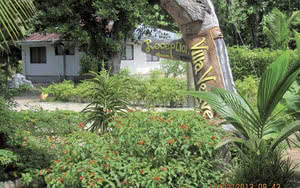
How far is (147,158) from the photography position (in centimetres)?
425

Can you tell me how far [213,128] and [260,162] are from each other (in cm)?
80

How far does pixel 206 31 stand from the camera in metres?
6.64

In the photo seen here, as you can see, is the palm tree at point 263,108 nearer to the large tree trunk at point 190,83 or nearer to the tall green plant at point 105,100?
the tall green plant at point 105,100

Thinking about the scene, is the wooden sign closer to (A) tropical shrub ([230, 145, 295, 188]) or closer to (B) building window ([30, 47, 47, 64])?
(A) tropical shrub ([230, 145, 295, 188])

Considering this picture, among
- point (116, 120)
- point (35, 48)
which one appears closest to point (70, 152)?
point (116, 120)

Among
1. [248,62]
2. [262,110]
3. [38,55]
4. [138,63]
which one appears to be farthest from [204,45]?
[38,55]

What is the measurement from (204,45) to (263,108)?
2.73 meters

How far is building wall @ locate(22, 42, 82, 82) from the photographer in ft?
84.1

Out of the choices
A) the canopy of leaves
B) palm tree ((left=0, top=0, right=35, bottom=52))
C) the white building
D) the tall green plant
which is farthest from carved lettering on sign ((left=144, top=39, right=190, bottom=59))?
the white building

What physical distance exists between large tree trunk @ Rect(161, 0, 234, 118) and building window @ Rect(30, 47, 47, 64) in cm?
2185

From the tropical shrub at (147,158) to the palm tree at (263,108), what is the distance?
33 cm

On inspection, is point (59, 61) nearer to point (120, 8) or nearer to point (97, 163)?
point (120, 8)

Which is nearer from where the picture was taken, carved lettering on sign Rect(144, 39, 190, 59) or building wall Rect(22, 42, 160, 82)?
carved lettering on sign Rect(144, 39, 190, 59)

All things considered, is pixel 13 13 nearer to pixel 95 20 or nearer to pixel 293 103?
pixel 293 103
